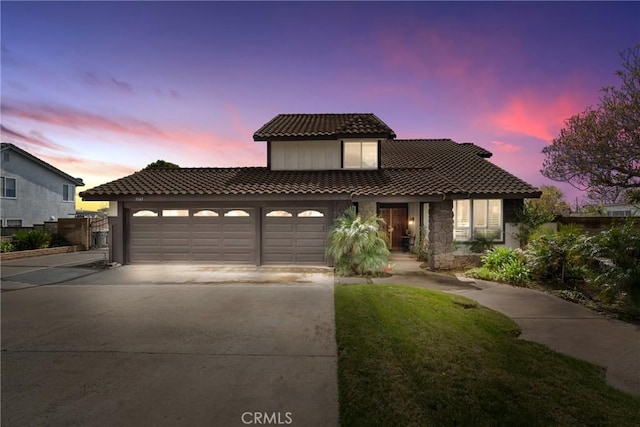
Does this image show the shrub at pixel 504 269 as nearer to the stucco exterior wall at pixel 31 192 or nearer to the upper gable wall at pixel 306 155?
the upper gable wall at pixel 306 155

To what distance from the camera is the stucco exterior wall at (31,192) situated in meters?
21.5

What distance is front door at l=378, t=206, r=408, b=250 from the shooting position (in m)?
A: 17.0

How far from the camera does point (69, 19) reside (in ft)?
34.3

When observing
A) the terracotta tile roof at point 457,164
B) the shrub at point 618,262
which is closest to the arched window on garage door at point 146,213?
the terracotta tile roof at point 457,164

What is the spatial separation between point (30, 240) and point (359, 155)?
17.6 m

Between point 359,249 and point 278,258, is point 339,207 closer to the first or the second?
point 359,249

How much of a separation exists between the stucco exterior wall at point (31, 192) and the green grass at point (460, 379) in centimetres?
2777

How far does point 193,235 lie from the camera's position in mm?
12430

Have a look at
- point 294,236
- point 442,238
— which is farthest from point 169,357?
point 442,238

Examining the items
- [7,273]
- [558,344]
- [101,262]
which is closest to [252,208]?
[101,262]

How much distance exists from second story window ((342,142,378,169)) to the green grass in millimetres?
9265

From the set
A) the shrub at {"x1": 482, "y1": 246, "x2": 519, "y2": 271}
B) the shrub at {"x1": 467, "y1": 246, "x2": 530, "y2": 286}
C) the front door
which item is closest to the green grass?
the shrub at {"x1": 467, "y1": 246, "x2": 530, "y2": 286}

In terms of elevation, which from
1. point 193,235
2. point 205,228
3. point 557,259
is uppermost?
point 205,228

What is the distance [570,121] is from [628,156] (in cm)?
271
